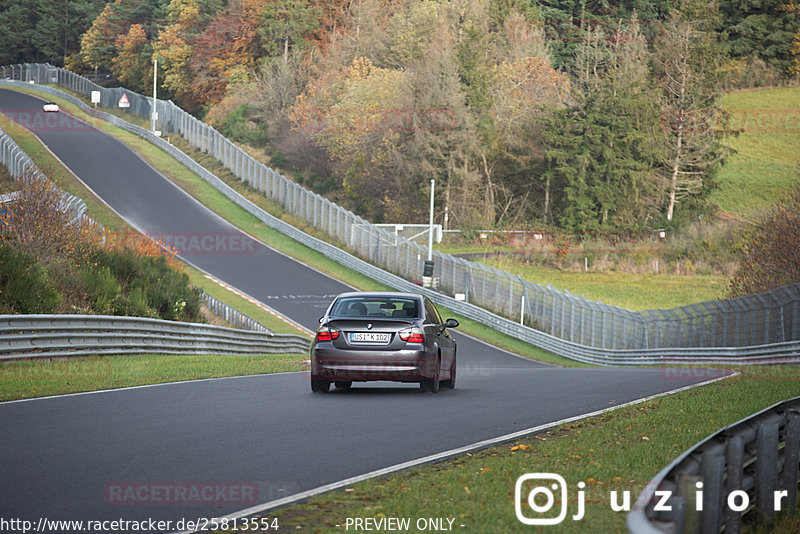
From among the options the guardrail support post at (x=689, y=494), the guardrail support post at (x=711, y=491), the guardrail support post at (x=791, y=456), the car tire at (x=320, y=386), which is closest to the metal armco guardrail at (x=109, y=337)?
the car tire at (x=320, y=386)

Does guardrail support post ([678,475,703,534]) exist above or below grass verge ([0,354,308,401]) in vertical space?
above

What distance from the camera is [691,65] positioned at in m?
88.4

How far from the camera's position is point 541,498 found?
801cm

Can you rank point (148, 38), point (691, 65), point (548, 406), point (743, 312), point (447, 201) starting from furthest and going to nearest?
point (148, 38) < point (691, 65) < point (447, 201) < point (743, 312) < point (548, 406)

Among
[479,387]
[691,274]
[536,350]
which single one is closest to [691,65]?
[691,274]

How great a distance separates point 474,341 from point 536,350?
104 inches

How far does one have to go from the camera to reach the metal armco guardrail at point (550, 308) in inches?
1163

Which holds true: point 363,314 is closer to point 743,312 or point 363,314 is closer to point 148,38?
point 743,312

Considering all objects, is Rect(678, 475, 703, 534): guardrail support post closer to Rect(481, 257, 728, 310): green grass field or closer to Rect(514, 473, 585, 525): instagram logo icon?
Rect(514, 473, 585, 525): instagram logo icon

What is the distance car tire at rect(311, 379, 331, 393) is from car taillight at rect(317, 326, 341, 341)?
0.76m

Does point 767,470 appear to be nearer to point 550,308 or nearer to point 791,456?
point 791,456

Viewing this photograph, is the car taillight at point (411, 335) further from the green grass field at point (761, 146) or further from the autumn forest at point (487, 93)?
the green grass field at point (761, 146)

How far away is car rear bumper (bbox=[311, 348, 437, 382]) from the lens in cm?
1541

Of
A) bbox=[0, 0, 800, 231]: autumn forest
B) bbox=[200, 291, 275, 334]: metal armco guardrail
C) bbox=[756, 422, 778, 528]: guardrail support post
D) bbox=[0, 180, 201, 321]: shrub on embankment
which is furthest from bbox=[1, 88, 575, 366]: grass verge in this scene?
bbox=[756, 422, 778, 528]: guardrail support post
